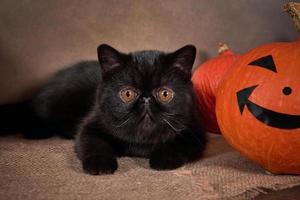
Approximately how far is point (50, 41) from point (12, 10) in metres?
0.25

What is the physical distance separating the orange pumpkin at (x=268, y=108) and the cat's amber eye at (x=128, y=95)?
348mm

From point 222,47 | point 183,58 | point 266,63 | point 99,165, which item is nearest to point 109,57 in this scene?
point 183,58

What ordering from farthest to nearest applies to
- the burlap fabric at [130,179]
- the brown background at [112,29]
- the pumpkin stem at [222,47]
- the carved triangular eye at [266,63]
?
the pumpkin stem at [222,47]
the brown background at [112,29]
the carved triangular eye at [266,63]
the burlap fabric at [130,179]

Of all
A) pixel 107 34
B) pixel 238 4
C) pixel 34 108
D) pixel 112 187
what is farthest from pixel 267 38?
pixel 112 187

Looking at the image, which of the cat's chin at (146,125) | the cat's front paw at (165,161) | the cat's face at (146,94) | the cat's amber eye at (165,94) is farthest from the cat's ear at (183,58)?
the cat's front paw at (165,161)

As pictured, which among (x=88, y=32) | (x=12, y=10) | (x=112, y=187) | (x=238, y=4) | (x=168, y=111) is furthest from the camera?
(x=238, y=4)

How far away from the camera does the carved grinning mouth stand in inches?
52.0

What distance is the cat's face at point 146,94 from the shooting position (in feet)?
5.01

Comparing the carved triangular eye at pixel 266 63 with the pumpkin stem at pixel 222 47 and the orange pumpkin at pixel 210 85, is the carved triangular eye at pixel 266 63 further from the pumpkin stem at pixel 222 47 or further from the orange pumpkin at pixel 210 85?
the pumpkin stem at pixel 222 47

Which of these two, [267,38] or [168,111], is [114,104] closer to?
[168,111]

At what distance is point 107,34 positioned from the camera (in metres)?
2.33

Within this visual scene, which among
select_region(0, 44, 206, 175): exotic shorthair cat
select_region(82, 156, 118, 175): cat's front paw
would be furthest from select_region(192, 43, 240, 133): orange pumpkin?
select_region(82, 156, 118, 175): cat's front paw

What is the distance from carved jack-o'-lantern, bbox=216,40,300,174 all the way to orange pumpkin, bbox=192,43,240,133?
2.25 ft

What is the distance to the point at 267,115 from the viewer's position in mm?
1355
